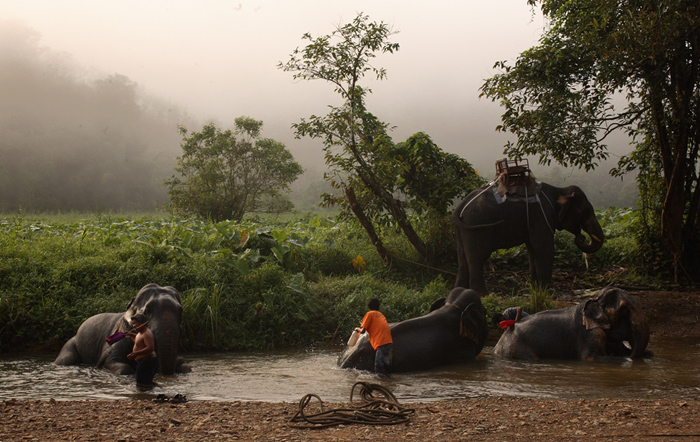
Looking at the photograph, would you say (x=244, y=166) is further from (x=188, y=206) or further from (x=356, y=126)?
(x=356, y=126)

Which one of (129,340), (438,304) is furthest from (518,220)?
(129,340)

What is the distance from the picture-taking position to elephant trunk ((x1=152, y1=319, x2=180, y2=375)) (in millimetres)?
6871

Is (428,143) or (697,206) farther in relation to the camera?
(428,143)

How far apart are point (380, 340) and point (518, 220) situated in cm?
503

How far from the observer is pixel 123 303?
9.52 m

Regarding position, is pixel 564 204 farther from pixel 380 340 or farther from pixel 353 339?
pixel 353 339

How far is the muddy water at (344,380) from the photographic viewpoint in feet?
20.5

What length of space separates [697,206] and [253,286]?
900 cm

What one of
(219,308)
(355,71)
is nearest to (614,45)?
(355,71)

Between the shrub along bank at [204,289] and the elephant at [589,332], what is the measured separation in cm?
232

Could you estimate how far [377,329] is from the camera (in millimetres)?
7102

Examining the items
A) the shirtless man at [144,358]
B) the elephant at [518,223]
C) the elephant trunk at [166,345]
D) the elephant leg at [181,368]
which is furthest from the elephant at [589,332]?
the shirtless man at [144,358]

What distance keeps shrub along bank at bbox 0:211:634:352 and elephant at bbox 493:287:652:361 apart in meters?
2.32

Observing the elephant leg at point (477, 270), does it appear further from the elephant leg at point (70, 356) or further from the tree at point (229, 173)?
the tree at point (229, 173)
